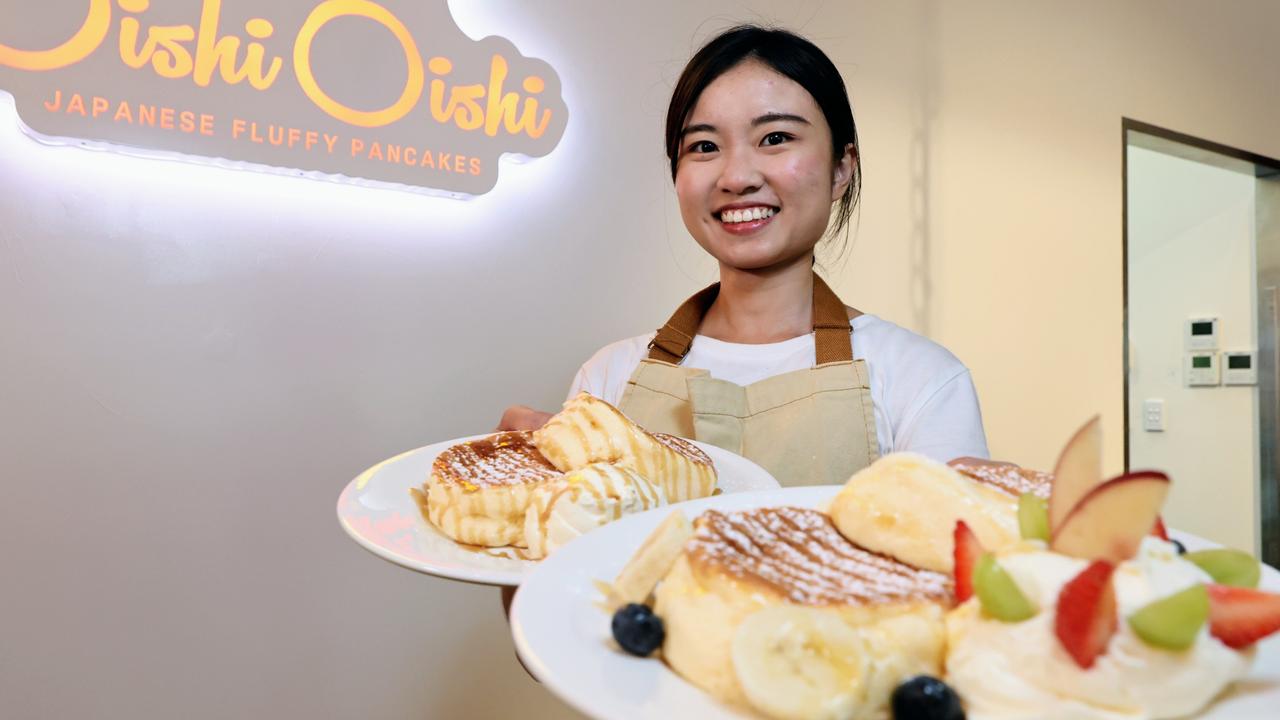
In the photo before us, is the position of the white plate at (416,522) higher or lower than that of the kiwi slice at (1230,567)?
lower

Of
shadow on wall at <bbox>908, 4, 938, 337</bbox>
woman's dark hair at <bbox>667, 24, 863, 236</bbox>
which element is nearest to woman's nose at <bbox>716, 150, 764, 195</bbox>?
woman's dark hair at <bbox>667, 24, 863, 236</bbox>

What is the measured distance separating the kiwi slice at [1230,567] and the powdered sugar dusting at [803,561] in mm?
196

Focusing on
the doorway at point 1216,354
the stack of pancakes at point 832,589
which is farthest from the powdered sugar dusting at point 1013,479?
the doorway at point 1216,354

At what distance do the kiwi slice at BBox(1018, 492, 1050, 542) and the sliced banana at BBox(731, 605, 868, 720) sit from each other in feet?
0.61

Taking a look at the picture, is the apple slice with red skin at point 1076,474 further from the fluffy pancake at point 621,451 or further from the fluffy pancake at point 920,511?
the fluffy pancake at point 621,451

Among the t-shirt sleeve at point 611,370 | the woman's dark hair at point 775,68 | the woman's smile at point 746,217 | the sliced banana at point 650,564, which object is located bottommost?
the sliced banana at point 650,564

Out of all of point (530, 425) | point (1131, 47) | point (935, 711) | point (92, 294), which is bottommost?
point (935, 711)

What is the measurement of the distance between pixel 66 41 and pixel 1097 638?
2420mm

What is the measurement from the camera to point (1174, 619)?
57 cm

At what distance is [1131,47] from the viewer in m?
4.42

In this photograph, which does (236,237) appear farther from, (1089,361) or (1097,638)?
(1089,361)

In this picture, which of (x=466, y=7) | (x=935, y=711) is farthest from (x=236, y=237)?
(x=935, y=711)

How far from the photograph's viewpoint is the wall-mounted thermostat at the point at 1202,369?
5.36 m

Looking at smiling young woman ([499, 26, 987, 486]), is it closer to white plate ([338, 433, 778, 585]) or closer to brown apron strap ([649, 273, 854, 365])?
brown apron strap ([649, 273, 854, 365])
